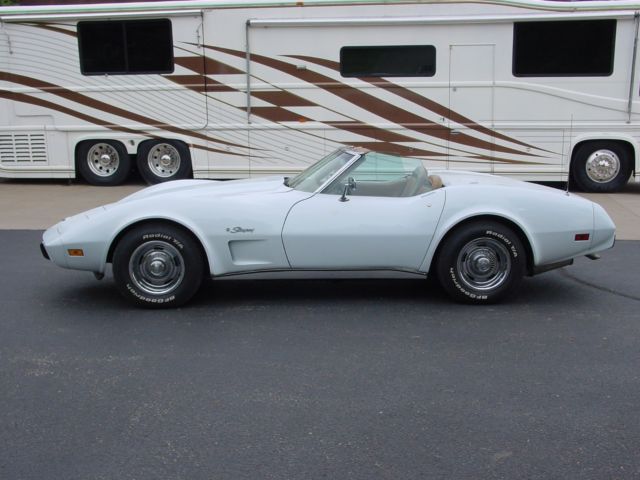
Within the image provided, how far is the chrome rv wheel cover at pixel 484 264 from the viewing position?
5445 millimetres

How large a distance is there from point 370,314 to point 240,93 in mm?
7302

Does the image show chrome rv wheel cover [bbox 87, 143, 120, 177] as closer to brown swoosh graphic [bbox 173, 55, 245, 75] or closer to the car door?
brown swoosh graphic [bbox 173, 55, 245, 75]

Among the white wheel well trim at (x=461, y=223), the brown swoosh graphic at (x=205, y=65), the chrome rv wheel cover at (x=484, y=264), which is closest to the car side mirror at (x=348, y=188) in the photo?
the white wheel well trim at (x=461, y=223)

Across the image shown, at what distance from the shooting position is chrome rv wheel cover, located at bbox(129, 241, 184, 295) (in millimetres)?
5371

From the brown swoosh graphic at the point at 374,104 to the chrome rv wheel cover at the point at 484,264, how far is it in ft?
21.0

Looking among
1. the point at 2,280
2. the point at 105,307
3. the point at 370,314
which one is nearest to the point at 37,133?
the point at 2,280

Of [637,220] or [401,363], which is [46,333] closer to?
[401,363]

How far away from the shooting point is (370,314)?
5355 mm

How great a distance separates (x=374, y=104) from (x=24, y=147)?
20.4 ft

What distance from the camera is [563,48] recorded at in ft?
36.8

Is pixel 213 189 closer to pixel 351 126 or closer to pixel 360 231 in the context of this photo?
pixel 360 231

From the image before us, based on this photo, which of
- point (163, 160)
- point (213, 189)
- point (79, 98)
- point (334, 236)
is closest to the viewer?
point (334, 236)

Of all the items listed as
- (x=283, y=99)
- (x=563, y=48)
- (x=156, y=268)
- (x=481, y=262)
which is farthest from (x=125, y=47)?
(x=481, y=262)

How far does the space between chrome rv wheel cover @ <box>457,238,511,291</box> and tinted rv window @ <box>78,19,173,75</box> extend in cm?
803
